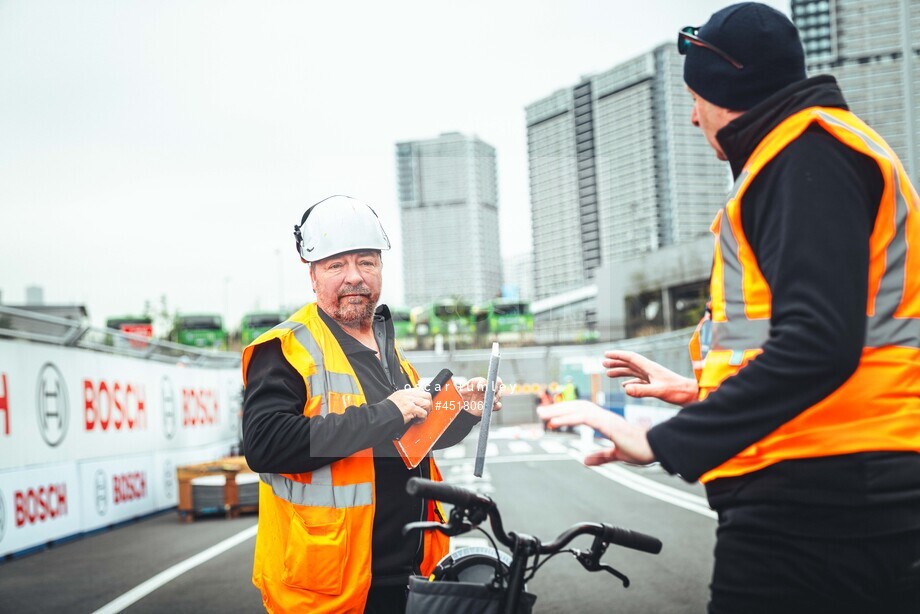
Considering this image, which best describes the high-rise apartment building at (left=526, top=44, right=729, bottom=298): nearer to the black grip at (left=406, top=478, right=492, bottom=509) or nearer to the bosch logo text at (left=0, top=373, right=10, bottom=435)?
the black grip at (left=406, top=478, right=492, bottom=509)

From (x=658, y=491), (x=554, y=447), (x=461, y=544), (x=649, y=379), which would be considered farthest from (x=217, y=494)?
(x=554, y=447)

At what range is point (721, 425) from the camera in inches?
63.7

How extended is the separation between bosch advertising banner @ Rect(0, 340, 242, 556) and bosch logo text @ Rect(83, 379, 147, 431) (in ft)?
0.05

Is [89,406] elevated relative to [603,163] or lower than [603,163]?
lower

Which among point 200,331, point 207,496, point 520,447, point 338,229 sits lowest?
point 520,447

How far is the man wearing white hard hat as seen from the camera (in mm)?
2590

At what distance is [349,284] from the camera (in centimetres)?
277

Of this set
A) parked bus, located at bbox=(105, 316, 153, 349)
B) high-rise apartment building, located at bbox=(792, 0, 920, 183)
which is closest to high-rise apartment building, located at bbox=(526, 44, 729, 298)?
high-rise apartment building, located at bbox=(792, 0, 920, 183)

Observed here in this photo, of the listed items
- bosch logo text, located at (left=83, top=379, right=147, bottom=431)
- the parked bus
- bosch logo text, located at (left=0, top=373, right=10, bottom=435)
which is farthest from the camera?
the parked bus

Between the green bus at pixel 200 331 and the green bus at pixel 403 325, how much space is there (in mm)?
28310

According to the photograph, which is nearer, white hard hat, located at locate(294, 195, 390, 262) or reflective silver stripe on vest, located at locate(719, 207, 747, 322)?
reflective silver stripe on vest, located at locate(719, 207, 747, 322)

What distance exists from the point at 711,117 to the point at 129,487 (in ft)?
44.5

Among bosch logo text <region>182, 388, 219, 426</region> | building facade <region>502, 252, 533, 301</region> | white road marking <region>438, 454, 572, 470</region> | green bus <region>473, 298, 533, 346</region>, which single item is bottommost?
white road marking <region>438, 454, 572, 470</region>

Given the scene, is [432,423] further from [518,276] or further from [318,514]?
[518,276]
